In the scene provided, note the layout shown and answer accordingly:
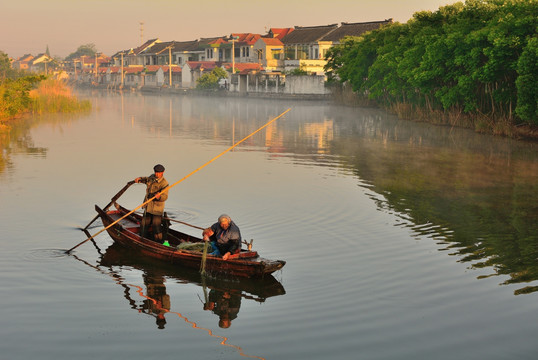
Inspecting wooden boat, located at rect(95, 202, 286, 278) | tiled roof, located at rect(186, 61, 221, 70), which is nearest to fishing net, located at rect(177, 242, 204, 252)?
wooden boat, located at rect(95, 202, 286, 278)

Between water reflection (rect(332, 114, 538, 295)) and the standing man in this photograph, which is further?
water reflection (rect(332, 114, 538, 295))

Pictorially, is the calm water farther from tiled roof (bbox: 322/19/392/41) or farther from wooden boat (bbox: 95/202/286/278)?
tiled roof (bbox: 322/19/392/41)

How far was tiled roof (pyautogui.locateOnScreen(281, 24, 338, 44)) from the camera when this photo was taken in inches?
4102

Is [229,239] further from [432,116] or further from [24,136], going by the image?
[432,116]

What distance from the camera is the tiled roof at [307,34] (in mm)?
104188

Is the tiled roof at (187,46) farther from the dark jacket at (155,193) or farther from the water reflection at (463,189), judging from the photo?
the dark jacket at (155,193)

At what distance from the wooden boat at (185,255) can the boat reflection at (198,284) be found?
0.68 feet

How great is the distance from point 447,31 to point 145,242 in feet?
115

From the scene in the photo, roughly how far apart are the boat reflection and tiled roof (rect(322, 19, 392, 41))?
87545 millimetres

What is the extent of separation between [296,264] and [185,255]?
2.51 metres

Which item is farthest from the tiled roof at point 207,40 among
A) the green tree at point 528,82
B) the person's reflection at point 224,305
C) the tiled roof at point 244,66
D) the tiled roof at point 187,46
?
the person's reflection at point 224,305

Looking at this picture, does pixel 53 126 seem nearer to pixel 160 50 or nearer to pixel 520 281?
pixel 520 281

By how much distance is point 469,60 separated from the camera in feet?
132

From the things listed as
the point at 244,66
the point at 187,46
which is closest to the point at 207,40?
the point at 187,46
